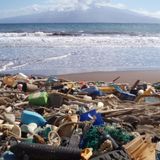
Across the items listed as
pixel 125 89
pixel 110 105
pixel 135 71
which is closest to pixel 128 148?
pixel 110 105

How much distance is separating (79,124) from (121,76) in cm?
944

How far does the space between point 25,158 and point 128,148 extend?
1.43 m

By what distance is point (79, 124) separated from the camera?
276 inches

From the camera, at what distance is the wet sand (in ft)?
51.5

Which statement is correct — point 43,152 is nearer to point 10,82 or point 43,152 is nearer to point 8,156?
point 8,156

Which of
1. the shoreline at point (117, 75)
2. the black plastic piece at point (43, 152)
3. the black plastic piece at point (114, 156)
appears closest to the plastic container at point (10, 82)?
the shoreline at point (117, 75)

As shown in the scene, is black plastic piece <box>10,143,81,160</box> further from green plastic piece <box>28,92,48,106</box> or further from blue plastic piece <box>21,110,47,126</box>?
green plastic piece <box>28,92,48,106</box>

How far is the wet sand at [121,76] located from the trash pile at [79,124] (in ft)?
12.9

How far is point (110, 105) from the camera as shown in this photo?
930 centimetres

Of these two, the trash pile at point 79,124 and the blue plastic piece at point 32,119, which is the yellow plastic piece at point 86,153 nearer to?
the trash pile at point 79,124

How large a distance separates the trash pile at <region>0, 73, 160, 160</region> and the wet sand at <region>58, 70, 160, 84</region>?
3.93 metres

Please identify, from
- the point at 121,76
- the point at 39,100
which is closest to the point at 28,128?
the point at 39,100

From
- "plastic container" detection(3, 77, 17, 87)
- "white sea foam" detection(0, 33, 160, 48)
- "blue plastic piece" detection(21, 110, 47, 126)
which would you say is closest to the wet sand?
"plastic container" detection(3, 77, 17, 87)

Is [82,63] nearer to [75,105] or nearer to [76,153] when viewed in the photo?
[75,105]
